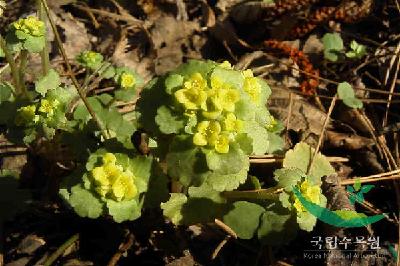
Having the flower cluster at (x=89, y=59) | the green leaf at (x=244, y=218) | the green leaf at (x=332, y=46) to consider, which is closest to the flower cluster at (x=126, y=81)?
the flower cluster at (x=89, y=59)

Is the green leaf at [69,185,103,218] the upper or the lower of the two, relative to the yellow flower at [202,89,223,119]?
lower

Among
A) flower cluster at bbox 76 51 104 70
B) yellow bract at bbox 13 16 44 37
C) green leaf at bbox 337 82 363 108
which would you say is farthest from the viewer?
green leaf at bbox 337 82 363 108

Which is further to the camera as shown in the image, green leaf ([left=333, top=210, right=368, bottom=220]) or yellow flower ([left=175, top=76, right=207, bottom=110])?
green leaf ([left=333, top=210, right=368, bottom=220])

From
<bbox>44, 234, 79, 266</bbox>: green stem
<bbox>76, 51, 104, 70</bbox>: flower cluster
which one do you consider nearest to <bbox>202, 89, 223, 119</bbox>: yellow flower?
<bbox>44, 234, 79, 266</bbox>: green stem

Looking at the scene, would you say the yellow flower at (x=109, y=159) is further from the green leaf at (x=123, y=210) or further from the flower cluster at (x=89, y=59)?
the flower cluster at (x=89, y=59)

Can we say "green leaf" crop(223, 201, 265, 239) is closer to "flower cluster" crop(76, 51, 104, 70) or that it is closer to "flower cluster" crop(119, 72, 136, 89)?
"flower cluster" crop(119, 72, 136, 89)

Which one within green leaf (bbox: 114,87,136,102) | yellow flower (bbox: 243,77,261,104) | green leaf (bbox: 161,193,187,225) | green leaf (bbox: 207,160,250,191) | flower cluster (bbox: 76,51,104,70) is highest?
yellow flower (bbox: 243,77,261,104)

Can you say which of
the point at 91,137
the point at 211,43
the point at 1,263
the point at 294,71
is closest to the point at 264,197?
the point at 91,137
